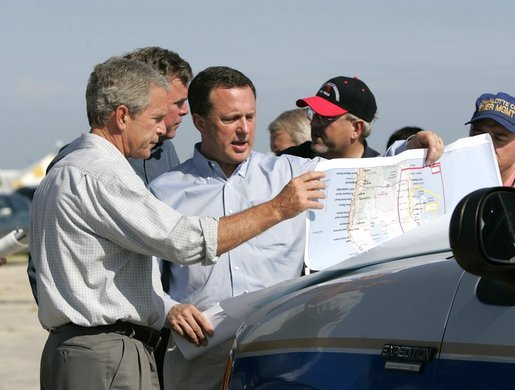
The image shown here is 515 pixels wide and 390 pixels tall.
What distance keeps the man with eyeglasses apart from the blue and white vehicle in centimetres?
171

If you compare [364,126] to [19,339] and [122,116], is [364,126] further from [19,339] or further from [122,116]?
[19,339]

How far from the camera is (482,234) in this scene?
109 inches

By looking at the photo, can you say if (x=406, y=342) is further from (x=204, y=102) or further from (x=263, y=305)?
(x=204, y=102)

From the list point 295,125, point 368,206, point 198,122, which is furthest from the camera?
point 295,125

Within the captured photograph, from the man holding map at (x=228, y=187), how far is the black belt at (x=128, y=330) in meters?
0.21

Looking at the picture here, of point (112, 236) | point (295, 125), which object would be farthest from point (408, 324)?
point (295, 125)

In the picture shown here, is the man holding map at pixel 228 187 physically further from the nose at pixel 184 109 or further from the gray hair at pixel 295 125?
the gray hair at pixel 295 125

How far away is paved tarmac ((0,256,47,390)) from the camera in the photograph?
10.1m

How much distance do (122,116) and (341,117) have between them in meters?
1.59

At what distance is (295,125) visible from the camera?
25.8 ft

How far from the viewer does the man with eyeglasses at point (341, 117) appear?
532 cm

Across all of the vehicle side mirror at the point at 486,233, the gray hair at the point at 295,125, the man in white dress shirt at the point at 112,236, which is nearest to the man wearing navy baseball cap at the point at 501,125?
the man in white dress shirt at the point at 112,236

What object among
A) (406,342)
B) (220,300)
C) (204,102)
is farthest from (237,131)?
(406,342)

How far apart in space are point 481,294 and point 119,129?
1617 mm
